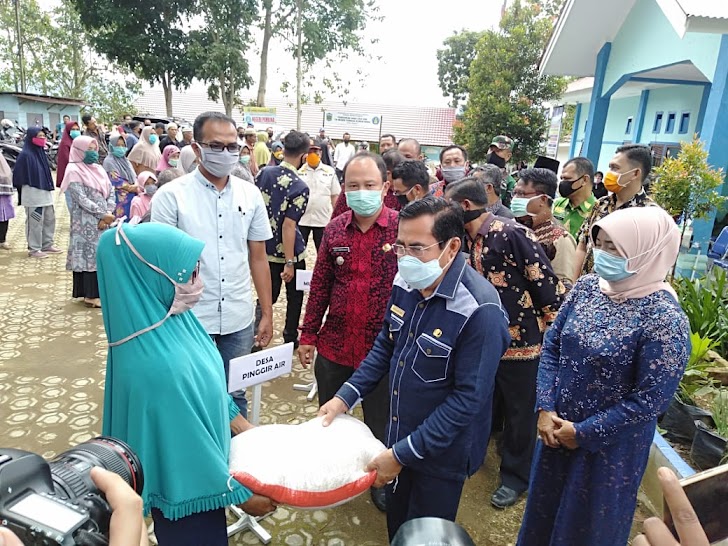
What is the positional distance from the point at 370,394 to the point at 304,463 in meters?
1.29

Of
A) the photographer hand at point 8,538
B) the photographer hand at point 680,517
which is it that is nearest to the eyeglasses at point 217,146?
the photographer hand at point 8,538

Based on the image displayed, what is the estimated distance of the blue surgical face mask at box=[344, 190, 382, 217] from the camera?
2.74m

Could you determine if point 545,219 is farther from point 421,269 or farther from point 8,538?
point 8,538

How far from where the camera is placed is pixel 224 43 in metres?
17.9

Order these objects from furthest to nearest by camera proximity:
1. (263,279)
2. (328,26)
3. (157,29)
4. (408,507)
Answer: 1. (328,26)
2. (157,29)
3. (263,279)
4. (408,507)

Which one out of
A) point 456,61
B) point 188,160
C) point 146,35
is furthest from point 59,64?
point 188,160

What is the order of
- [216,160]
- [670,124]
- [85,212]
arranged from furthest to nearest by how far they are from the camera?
[670,124]
[85,212]
[216,160]

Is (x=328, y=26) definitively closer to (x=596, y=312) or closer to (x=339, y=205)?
(x=339, y=205)

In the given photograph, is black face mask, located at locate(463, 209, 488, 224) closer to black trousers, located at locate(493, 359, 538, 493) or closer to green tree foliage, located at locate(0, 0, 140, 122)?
black trousers, located at locate(493, 359, 538, 493)

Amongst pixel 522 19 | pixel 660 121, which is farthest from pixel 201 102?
pixel 660 121

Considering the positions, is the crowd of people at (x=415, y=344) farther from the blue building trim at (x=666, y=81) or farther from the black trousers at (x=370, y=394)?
the blue building trim at (x=666, y=81)

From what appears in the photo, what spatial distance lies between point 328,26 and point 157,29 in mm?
6524

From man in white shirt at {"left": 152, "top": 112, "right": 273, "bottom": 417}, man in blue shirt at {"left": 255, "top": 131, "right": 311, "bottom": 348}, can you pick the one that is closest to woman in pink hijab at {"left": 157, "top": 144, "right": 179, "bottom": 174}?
man in blue shirt at {"left": 255, "top": 131, "right": 311, "bottom": 348}

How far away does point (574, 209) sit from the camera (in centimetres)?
433
